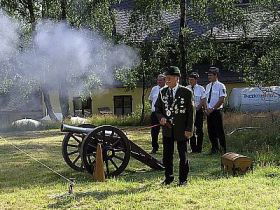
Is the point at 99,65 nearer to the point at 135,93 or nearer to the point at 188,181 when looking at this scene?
the point at 135,93

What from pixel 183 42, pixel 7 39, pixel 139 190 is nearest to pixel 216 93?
pixel 139 190

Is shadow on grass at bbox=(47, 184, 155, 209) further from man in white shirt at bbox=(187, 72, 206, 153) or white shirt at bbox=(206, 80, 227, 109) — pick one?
man in white shirt at bbox=(187, 72, 206, 153)

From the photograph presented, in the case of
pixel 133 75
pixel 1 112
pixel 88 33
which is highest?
pixel 88 33

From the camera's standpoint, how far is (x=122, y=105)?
96.8 feet

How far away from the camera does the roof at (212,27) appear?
16.8 meters

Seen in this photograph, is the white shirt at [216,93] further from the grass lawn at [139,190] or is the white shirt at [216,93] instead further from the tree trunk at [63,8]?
the tree trunk at [63,8]

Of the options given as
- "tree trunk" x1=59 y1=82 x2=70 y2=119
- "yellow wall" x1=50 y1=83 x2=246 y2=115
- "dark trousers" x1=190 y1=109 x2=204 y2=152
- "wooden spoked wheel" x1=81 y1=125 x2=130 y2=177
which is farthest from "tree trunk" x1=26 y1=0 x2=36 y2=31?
"wooden spoked wheel" x1=81 y1=125 x2=130 y2=177

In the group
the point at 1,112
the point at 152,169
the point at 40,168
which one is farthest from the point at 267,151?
the point at 1,112

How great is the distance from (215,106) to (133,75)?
44.9ft

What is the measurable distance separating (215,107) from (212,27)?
1286cm

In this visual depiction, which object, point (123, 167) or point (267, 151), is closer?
point (123, 167)

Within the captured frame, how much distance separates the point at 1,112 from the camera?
103 feet

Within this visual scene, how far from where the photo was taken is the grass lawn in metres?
6.45

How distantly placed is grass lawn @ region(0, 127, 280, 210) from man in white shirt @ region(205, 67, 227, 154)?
0.68 metres
